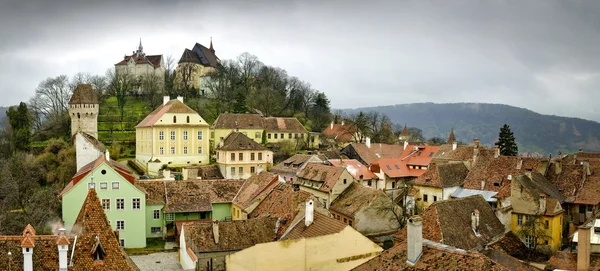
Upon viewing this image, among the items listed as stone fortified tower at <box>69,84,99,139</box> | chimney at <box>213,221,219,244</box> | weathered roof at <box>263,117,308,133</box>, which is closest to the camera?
chimney at <box>213,221,219,244</box>

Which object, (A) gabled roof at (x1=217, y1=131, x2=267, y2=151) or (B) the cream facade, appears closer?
(B) the cream facade

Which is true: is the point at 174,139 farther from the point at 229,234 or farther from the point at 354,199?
the point at 229,234

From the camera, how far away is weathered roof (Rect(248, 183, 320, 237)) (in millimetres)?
31688

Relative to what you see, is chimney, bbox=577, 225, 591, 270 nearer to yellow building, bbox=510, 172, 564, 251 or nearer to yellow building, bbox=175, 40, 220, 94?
yellow building, bbox=510, 172, 564, 251

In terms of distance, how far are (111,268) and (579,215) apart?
35583 millimetres

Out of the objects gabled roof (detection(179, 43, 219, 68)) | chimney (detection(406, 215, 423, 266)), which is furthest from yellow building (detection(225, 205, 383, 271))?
gabled roof (detection(179, 43, 219, 68))

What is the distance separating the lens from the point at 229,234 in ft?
102

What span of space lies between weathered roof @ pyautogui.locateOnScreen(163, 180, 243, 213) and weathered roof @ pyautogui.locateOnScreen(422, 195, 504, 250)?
19.4m


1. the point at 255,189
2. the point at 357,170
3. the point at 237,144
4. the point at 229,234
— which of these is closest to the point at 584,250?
the point at 229,234

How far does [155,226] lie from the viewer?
1607 inches

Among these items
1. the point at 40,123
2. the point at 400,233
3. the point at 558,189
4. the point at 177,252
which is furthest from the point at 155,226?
the point at 40,123

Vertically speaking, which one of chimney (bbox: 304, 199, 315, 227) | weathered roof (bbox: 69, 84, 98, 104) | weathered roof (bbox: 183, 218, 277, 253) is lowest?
weathered roof (bbox: 183, 218, 277, 253)

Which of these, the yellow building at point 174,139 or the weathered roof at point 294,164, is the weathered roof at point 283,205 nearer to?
the weathered roof at point 294,164

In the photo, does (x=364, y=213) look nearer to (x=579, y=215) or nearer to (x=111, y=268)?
(x=579, y=215)
